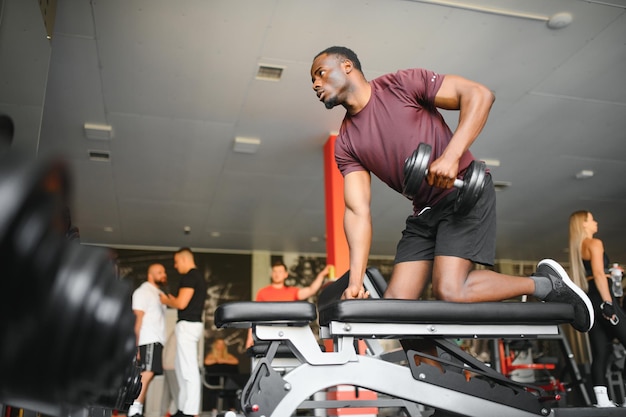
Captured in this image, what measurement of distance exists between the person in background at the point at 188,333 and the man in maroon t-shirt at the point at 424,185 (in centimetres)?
234

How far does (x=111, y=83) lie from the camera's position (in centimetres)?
406

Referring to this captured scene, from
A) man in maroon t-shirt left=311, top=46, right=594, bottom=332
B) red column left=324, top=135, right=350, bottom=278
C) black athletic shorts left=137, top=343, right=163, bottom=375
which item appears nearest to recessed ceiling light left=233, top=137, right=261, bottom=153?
red column left=324, top=135, right=350, bottom=278

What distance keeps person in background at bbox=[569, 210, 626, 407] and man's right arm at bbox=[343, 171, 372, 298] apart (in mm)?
2426

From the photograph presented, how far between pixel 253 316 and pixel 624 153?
18.1 ft

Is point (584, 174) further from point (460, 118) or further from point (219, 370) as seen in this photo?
point (460, 118)

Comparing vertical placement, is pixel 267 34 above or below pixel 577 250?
above

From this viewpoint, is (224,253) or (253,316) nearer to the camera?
(253,316)

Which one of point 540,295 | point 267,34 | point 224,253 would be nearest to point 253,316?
point 540,295

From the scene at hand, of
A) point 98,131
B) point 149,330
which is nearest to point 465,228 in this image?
point 149,330

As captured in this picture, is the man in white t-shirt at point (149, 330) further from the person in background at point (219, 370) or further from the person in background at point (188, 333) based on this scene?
the person in background at point (219, 370)

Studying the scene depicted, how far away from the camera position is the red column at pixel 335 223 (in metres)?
4.59

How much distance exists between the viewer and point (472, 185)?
149cm

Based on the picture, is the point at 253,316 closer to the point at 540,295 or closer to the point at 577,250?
the point at 540,295

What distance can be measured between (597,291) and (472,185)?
265cm
